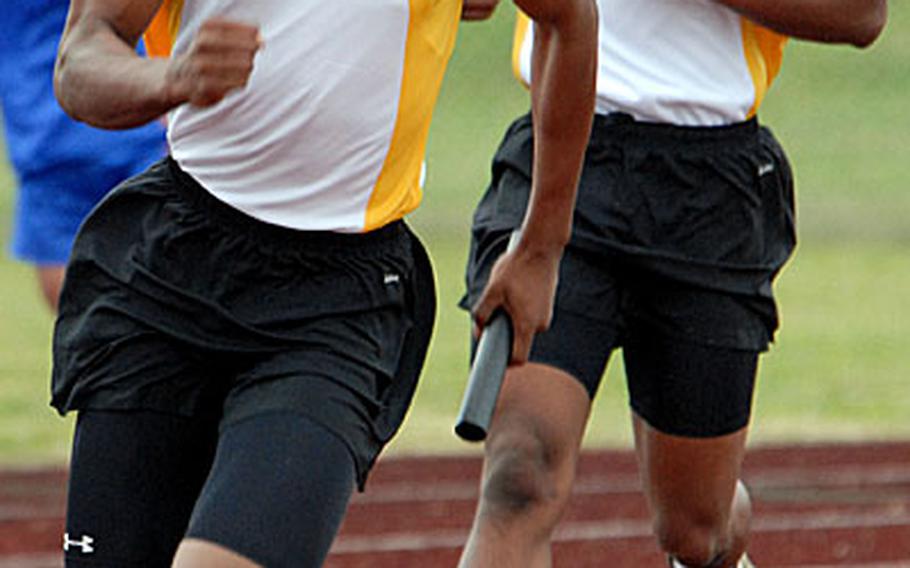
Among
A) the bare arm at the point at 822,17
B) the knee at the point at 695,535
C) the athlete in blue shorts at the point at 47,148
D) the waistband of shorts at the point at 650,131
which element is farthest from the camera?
the athlete in blue shorts at the point at 47,148

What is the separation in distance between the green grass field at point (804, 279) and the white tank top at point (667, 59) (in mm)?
5344

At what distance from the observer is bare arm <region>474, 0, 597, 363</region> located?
14.1 feet

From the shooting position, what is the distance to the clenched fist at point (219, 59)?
327 cm

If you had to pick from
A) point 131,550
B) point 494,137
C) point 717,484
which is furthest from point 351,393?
point 494,137

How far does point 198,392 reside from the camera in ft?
13.2

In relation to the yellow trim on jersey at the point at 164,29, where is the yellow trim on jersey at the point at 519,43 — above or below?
below

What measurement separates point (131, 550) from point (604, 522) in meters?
4.99

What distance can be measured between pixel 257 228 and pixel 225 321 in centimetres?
18

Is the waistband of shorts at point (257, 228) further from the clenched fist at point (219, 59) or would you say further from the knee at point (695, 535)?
the knee at point (695, 535)

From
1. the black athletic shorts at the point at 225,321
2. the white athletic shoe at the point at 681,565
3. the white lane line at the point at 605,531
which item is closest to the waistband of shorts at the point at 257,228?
the black athletic shorts at the point at 225,321

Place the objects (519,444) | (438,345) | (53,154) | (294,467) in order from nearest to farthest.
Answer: (294,467)
(519,444)
(53,154)
(438,345)

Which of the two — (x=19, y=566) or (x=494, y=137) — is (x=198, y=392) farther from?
(x=494, y=137)

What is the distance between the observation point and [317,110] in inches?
158

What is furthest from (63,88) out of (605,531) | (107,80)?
(605,531)
